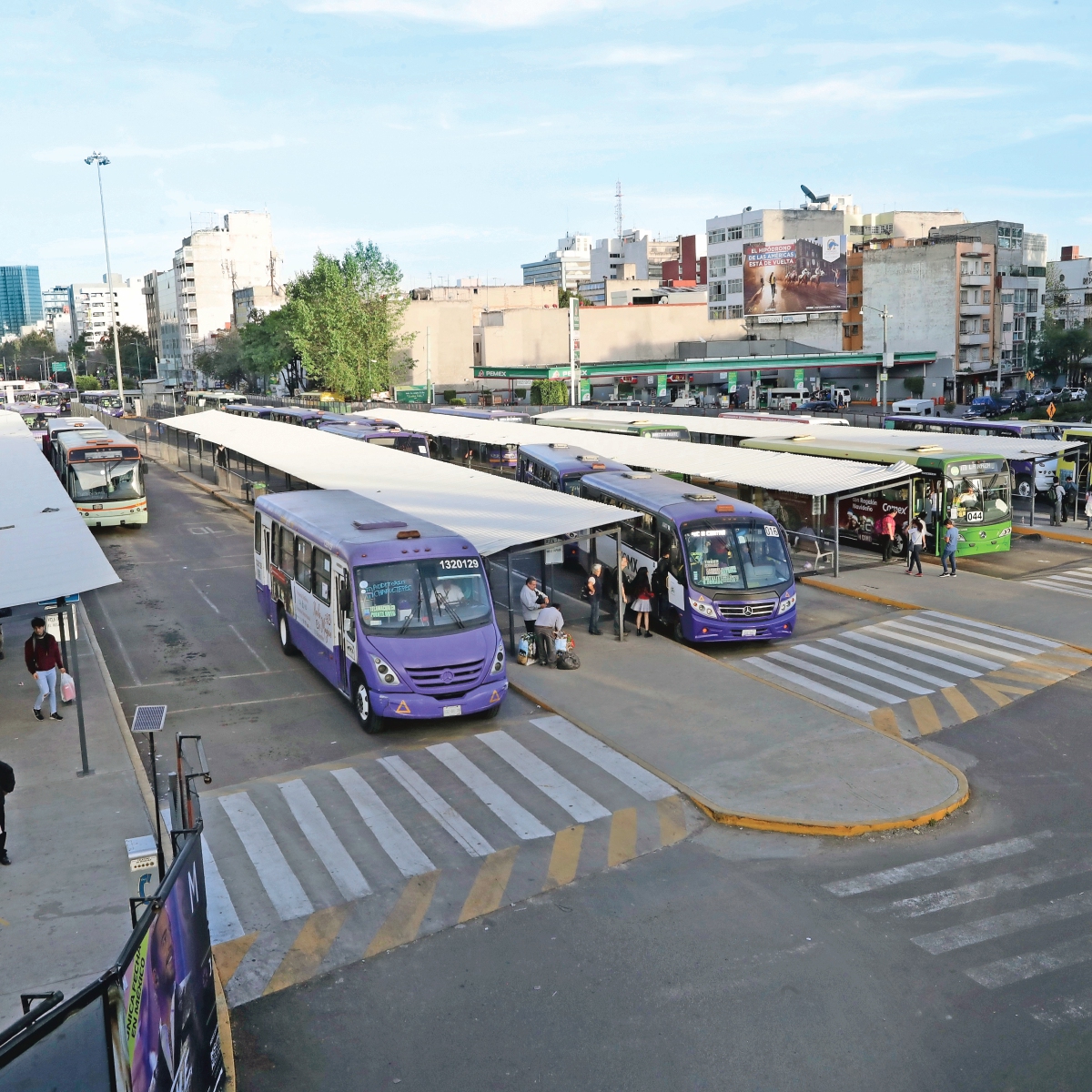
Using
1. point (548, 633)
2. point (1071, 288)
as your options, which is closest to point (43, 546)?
point (548, 633)

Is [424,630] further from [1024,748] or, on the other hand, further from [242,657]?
[1024,748]

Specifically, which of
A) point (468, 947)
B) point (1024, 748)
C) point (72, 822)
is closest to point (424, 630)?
point (72, 822)

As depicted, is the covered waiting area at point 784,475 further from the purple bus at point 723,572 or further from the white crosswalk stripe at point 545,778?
the white crosswalk stripe at point 545,778

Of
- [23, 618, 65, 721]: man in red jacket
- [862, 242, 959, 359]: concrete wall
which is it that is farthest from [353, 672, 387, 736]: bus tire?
[862, 242, 959, 359]: concrete wall

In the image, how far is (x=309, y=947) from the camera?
9.91 meters

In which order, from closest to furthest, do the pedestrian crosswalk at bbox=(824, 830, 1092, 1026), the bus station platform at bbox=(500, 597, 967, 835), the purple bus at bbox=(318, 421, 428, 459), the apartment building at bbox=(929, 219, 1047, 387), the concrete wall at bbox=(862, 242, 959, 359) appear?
the pedestrian crosswalk at bbox=(824, 830, 1092, 1026)
the bus station platform at bbox=(500, 597, 967, 835)
the purple bus at bbox=(318, 421, 428, 459)
the concrete wall at bbox=(862, 242, 959, 359)
the apartment building at bbox=(929, 219, 1047, 387)

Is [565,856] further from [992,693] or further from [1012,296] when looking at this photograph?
[1012,296]

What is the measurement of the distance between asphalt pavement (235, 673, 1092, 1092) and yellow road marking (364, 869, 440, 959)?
176 millimetres

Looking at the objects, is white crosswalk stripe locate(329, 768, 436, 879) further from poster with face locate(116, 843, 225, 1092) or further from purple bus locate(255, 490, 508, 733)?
poster with face locate(116, 843, 225, 1092)

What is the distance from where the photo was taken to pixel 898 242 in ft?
362

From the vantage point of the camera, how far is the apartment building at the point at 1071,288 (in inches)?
4828

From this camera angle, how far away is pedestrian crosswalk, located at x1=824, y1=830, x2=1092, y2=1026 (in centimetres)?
923

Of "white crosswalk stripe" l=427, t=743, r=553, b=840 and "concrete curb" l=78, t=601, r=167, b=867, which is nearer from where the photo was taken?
"white crosswalk stripe" l=427, t=743, r=553, b=840

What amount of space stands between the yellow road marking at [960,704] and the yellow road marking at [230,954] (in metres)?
10.8
